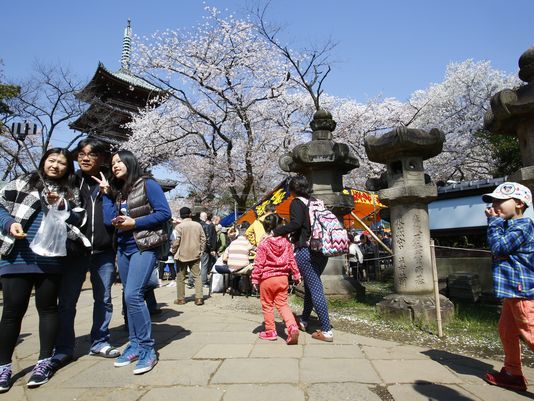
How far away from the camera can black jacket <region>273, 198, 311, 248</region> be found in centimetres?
386

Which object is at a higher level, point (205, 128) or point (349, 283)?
point (205, 128)

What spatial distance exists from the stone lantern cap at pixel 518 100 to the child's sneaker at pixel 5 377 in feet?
17.3

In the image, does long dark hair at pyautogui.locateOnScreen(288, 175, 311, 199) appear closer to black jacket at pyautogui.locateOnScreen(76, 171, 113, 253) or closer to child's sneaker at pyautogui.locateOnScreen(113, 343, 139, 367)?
black jacket at pyautogui.locateOnScreen(76, 171, 113, 253)

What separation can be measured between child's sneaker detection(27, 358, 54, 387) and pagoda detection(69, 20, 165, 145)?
20.4 metres

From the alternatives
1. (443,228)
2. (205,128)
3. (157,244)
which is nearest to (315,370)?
(157,244)

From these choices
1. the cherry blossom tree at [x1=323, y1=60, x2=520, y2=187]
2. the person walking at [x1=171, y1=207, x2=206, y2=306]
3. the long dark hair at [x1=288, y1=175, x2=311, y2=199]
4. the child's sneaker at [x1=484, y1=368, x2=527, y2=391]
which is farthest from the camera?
the cherry blossom tree at [x1=323, y1=60, x2=520, y2=187]

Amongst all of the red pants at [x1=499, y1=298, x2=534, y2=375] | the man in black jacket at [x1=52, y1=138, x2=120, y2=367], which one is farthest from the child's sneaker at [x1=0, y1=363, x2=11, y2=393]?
the red pants at [x1=499, y1=298, x2=534, y2=375]

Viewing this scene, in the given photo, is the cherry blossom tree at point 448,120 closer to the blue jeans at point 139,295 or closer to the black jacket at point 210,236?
the black jacket at point 210,236

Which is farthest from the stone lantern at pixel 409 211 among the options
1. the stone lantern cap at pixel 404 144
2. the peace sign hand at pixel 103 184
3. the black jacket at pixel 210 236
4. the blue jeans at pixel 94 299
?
the black jacket at pixel 210 236

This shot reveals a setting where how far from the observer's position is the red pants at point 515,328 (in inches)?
93.7

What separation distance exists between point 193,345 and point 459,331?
2999mm

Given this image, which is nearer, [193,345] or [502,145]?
[193,345]

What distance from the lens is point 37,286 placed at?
281 centimetres

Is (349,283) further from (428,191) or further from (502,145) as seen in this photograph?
(502,145)
